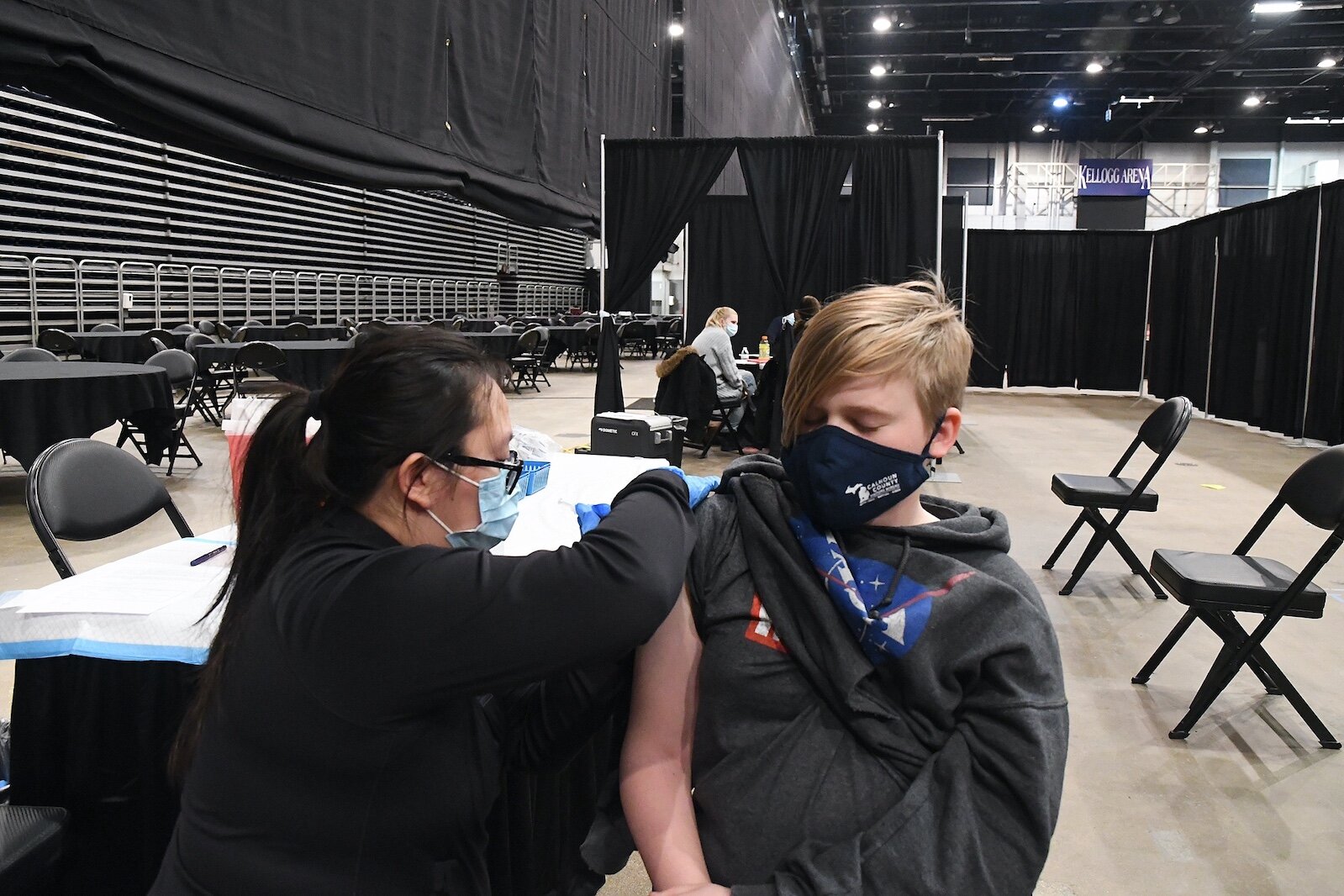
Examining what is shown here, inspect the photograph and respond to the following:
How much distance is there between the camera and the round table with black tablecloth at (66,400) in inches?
190

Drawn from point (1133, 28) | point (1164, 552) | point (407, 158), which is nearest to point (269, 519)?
point (1164, 552)

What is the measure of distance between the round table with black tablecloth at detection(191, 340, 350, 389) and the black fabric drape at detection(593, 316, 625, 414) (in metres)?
2.16

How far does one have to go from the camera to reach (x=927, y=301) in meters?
1.09

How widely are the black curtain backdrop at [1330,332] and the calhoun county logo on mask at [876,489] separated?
8483 mm

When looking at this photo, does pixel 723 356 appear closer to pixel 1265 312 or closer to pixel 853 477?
pixel 1265 312

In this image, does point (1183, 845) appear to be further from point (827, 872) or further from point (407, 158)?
point (407, 158)

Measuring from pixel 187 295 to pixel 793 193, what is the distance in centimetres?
733

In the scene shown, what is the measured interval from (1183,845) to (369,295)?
13.3 m

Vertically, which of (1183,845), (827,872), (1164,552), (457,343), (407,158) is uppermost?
(407,158)

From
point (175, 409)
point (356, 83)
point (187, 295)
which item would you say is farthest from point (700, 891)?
point (187, 295)

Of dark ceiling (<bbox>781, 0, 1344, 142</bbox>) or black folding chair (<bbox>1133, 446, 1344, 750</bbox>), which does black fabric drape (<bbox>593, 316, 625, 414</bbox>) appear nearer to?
black folding chair (<bbox>1133, 446, 1344, 750</bbox>)

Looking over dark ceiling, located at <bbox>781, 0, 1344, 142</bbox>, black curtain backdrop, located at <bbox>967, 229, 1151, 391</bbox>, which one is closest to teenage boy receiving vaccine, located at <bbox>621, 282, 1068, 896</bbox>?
black curtain backdrop, located at <bbox>967, 229, 1151, 391</bbox>

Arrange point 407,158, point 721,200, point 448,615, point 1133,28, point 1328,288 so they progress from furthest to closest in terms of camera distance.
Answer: point 1133,28, point 721,200, point 1328,288, point 407,158, point 448,615

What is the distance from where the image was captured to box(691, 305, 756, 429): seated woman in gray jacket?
727cm
